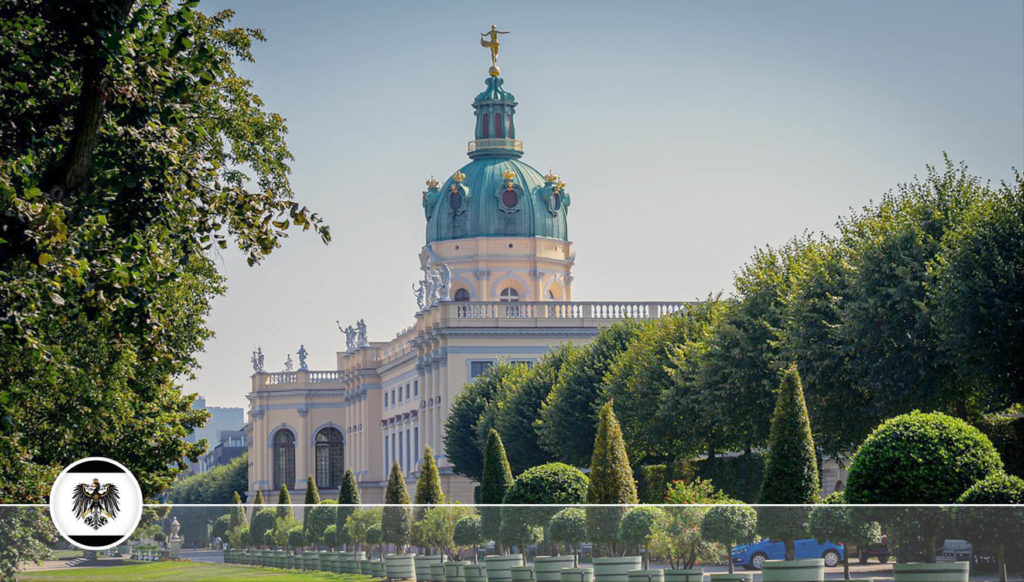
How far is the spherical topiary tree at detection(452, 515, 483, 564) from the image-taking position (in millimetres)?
22828

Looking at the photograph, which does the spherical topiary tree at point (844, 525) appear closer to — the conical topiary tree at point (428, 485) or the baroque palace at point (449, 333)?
the conical topiary tree at point (428, 485)

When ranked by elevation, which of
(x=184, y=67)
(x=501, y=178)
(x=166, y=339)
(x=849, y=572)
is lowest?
(x=849, y=572)

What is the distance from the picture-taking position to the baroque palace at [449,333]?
112m

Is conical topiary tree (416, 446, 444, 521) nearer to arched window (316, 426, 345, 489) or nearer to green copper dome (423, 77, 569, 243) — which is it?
green copper dome (423, 77, 569, 243)

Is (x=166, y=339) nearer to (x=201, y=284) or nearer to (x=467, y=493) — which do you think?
(x=201, y=284)

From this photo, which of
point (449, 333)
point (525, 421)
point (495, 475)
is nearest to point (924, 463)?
point (495, 475)

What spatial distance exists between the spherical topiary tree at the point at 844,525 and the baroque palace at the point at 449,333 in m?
83.9

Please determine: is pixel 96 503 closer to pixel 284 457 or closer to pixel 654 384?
pixel 654 384

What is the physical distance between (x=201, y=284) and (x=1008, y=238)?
20780 millimetres

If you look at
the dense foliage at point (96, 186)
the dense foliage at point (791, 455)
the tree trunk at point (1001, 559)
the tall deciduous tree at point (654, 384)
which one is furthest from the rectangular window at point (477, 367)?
the tree trunk at point (1001, 559)

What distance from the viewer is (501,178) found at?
13250 centimetres

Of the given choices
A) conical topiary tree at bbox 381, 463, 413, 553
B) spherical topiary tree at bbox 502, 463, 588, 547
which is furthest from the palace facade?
conical topiary tree at bbox 381, 463, 413, 553

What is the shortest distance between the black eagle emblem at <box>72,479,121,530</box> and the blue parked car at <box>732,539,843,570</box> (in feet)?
26.7

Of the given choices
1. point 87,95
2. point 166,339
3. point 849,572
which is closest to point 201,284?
point 166,339
